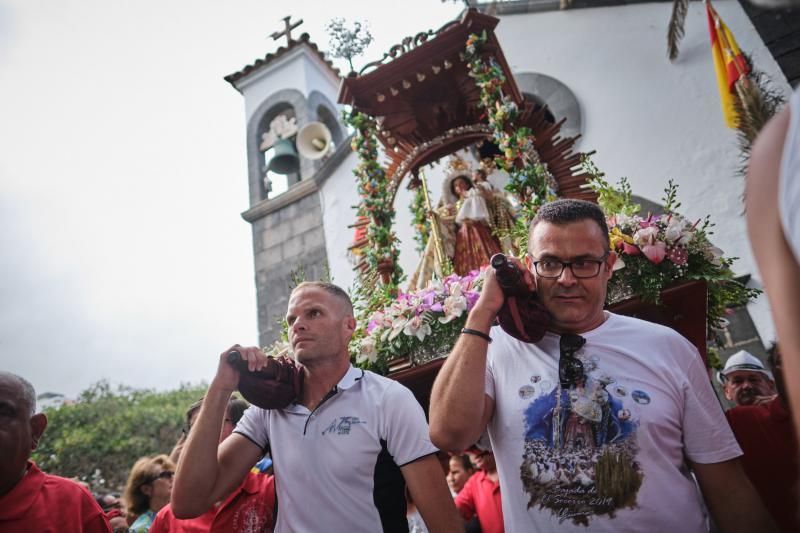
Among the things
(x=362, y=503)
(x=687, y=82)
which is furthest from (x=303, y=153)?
(x=362, y=503)

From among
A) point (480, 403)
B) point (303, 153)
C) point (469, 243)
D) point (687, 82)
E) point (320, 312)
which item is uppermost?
point (303, 153)

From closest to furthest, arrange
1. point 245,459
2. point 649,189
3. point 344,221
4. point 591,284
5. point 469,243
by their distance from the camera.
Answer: point 591,284, point 245,459, point 469,243, point 649,189, point 344,221

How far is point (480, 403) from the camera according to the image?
1651 mm

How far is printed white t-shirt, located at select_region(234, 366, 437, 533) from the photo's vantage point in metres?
1.97

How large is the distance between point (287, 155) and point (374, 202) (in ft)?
18.7

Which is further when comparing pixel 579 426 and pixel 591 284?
pixel 591 284

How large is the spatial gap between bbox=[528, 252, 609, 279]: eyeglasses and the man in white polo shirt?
813mm

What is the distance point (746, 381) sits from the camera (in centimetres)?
363

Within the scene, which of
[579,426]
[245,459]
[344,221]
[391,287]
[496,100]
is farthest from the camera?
[344,221]

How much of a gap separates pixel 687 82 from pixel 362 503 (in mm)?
7414

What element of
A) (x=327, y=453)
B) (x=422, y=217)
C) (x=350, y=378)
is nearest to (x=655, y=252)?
(x=350, y=378)

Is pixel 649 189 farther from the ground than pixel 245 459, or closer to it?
farther from the ground

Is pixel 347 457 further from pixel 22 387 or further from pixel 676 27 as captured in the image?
pixel 676 27

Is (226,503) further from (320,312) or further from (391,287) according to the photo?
(391,287)
